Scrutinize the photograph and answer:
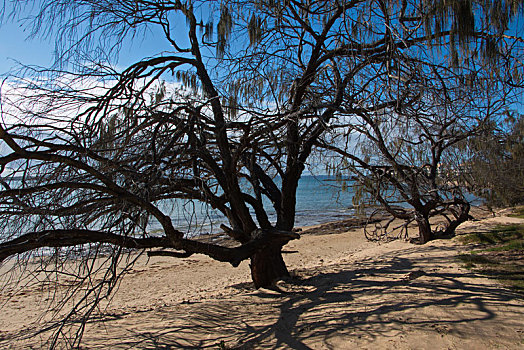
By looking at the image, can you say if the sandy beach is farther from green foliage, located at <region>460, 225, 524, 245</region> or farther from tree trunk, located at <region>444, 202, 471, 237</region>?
tree trunk, located at <region>444, 202, 471, 237</region>

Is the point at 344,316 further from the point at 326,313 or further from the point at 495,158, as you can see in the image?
the point at 495,158

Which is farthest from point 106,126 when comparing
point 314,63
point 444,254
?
point 444,254

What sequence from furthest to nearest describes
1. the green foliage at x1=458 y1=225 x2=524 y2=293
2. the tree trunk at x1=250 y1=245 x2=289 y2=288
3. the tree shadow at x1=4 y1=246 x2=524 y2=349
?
the tree trunk at x1=250 y1=245 x2=289 y2=288
the green foliage at x1=458 y1=225 x2=524 y2=293
the tree shadow at x1=4 y1=246 x2=524 y2=349

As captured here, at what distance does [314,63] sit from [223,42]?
128 centimetres

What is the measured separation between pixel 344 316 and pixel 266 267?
2.07 m

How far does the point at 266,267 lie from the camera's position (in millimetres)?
5789

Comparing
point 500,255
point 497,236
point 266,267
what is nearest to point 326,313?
point 266,267

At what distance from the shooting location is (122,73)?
14.6ft

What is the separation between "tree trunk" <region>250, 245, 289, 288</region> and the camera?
5.75 meters

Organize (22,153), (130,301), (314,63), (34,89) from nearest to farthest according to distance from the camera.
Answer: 1. (22,153)
2. (34,89)
3. (314,63)
4. (130,301)

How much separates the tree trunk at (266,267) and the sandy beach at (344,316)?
187mm

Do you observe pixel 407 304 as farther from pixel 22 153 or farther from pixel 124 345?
pixel 22 153

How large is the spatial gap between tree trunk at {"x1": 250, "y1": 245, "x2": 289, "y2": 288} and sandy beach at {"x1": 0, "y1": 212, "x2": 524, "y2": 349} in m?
0.19

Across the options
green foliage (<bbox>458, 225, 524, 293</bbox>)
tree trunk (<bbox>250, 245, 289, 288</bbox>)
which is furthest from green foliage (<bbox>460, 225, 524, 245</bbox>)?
tree trunk (<bbox>250, 245, 289, 288</bbox>)
